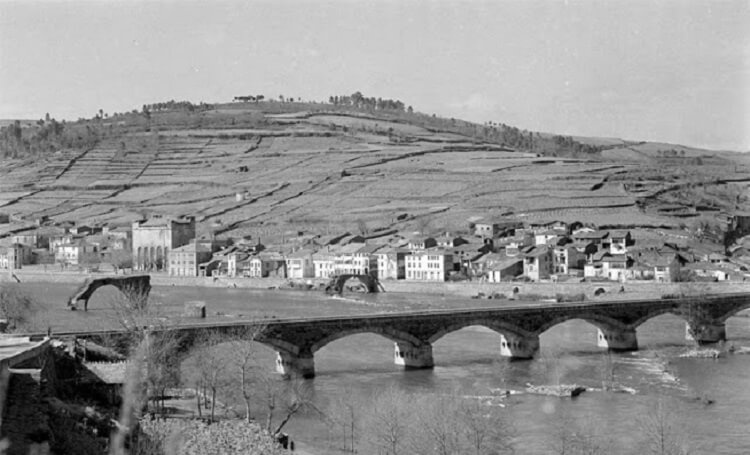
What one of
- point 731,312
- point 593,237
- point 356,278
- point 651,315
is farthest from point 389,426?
point 593,237

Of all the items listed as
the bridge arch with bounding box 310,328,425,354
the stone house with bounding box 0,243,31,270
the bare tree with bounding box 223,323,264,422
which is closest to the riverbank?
the stone house with bounding box 0,243,31,270

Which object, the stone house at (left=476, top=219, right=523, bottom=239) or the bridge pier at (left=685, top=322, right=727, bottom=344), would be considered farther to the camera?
the stone house at (left=476, top=219, right=523, bottom=239)

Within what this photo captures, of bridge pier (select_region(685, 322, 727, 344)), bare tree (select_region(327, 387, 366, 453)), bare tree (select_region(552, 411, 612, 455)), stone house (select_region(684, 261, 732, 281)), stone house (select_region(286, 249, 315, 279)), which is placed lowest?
bare tree (select_region(552, 411, 612, 455))

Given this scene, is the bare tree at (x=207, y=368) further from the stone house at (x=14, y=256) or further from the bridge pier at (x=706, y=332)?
the stone house at (x=14, y=256)

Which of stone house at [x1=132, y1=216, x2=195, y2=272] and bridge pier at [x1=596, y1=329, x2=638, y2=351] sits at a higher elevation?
stone house at [x1=132, y1=216, x2=195, y2=272]

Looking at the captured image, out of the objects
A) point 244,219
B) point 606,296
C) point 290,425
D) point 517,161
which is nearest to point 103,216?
point 244,219

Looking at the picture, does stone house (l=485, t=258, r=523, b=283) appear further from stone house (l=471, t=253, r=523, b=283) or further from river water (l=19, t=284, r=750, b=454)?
river water (l=19, t=284, r=750, b=454)

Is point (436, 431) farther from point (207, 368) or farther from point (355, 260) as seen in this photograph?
point (355, 260)

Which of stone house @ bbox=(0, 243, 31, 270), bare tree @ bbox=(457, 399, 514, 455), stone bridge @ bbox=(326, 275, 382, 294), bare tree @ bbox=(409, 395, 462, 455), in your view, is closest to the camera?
bare tree @ bbox=(409, 395, 462, 455)
